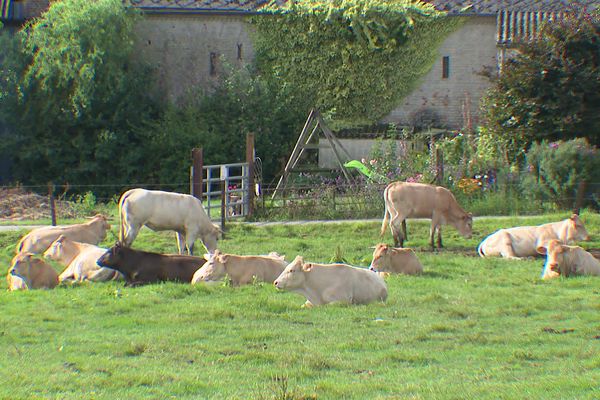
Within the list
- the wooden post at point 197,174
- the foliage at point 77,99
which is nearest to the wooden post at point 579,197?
the wooden post at point 197,174

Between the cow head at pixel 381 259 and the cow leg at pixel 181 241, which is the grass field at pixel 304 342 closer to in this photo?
the cow head at pixel 381 259

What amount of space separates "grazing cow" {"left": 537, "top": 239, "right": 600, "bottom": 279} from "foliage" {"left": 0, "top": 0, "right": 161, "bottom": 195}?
20200 millimetres

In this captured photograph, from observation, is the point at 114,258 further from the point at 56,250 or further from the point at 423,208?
the point at 423,208

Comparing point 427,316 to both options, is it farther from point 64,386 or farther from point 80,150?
point 80,150

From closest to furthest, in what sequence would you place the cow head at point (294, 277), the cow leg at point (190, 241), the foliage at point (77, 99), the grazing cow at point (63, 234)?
the cow head at point (294, 277) → the grazing cow at point (63, 234) → the cow leg at point (190, 241) → the foliage at point (77, 99)

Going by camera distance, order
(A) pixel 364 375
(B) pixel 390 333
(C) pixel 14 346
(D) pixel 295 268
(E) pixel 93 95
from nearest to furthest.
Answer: (A) pixel 364 375, (C) pixel 14 346, (B) pixel 390 333, (D) pixel 295 268, (E) pixel 93 95

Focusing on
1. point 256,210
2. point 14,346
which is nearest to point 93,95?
point 256,210

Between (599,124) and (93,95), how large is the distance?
15.9 m

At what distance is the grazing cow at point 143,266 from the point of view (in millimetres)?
14852

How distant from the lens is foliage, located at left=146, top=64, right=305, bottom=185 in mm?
32969

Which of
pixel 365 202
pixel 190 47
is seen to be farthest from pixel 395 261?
pixel 190 47

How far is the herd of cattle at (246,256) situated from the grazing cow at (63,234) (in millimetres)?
18

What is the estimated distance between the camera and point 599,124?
25.5m

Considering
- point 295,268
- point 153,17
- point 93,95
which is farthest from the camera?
point 153,17
